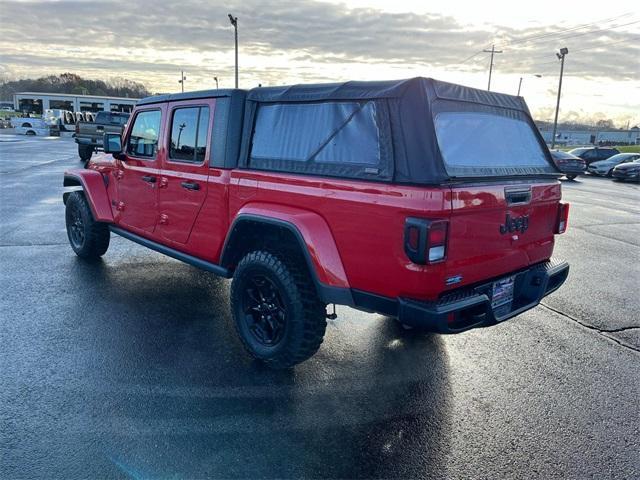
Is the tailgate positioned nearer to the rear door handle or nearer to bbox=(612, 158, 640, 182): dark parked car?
the rear door handle

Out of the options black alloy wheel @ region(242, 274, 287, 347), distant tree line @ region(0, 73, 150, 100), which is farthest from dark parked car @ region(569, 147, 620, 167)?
distant tree line @ region(0, 73, 150, 100)

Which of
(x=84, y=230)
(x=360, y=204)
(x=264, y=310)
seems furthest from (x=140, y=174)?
(x=360, y=204)

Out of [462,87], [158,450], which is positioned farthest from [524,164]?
[158,450]

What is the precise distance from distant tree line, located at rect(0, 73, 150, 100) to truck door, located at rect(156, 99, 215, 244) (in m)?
93.2

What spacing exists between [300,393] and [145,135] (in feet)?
10.5

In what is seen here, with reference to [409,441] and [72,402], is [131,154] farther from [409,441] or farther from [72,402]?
[409,441]

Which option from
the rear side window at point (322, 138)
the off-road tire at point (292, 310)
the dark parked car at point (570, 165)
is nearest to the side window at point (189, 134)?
the rear side window at point (322, 138)

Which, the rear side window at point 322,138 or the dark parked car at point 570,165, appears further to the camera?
the dark parked car at point 570,165

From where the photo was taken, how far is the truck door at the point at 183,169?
4.17 meters

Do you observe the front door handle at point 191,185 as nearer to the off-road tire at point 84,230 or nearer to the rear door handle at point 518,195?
the off-road tire at point 84,230

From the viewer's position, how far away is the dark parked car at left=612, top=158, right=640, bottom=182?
2320 cm

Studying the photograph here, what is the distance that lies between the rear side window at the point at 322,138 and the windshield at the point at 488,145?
43 cm

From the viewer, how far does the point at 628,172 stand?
76.5ft

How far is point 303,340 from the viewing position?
11.2 feet
